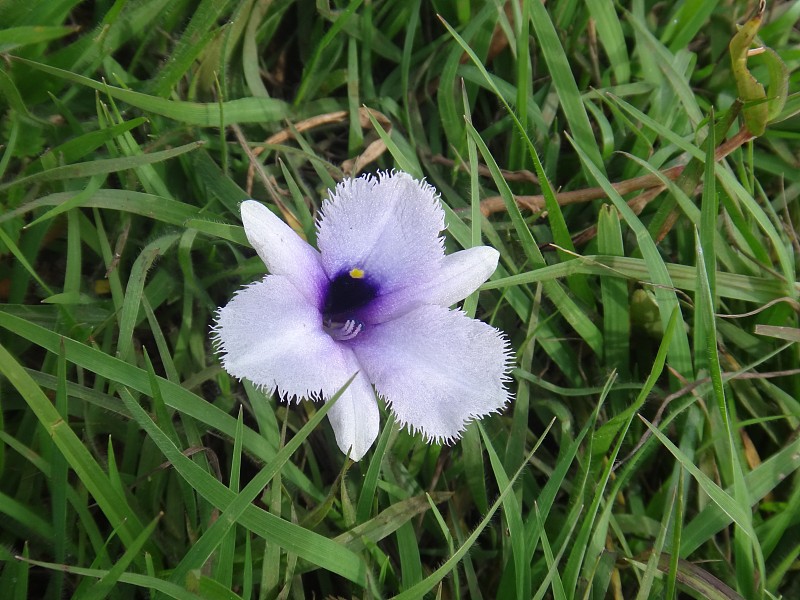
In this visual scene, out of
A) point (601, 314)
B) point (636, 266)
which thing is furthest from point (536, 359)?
point (636, 266)

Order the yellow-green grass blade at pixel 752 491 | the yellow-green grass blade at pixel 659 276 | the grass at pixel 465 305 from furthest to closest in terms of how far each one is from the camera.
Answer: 1. the yellow-green grass blade at pixel 659 276
2. the yellow-green grass blade at pixel 752 491
3. the grass at pixel 465 305

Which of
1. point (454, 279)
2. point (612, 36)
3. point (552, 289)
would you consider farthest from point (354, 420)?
point (612, 36)

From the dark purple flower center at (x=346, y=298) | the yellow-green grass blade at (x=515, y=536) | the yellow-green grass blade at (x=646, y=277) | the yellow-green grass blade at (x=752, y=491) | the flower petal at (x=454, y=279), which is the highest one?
the dark purple flower center at (x=346, y=298)

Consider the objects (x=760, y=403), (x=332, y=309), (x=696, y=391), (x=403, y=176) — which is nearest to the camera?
(x=403, y=176)

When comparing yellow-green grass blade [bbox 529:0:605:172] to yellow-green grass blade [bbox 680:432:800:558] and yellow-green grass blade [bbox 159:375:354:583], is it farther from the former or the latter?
yellow-green grass blade [bbox 159:375:354:583]

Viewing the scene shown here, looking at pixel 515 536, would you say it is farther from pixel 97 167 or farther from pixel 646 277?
pixel 97 167

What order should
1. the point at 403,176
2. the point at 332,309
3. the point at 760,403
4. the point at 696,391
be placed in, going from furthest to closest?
the point at 760,403
the point at 696,391
the point at 332,309
the point at 403,176

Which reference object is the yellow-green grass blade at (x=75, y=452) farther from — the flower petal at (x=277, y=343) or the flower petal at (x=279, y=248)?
the flower petal at (x=279, y=248)

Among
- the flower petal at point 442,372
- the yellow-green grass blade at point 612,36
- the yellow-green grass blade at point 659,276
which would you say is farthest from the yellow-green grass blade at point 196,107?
the yellow-green grass blade at point 612,36

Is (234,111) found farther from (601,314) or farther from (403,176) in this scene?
(601,314)
